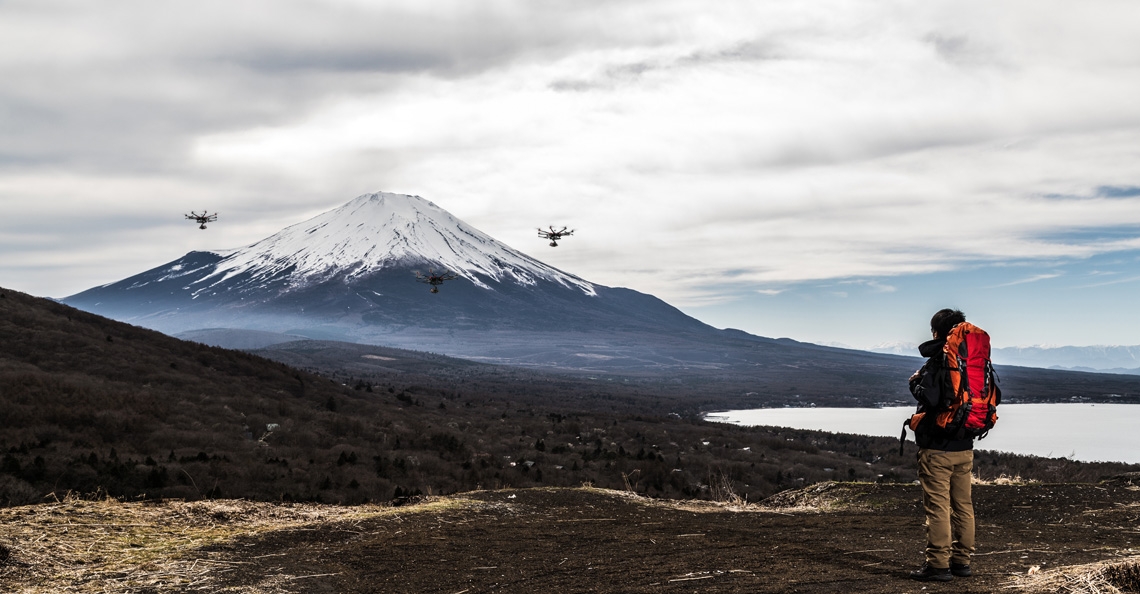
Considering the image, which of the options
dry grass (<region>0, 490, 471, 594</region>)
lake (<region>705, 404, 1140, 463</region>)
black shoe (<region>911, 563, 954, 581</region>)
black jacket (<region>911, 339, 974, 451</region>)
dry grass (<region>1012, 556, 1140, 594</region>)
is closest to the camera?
dry grass (<region>1012, 556, 1140, 594</region>)

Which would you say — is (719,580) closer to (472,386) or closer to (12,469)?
(12,469)

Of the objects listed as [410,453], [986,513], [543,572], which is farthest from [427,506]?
[410,453]

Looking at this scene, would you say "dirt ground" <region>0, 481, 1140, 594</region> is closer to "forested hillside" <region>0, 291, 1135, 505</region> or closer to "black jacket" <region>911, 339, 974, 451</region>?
"black jacket" <region>911, 339, 974, 451</region>

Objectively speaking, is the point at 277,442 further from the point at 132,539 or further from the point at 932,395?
the point at 932,395

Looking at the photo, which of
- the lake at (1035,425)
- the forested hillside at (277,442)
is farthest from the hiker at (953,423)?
the lake at (1035,425)

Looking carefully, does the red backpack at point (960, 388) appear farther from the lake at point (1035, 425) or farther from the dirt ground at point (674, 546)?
the lake at point (1035, 425)

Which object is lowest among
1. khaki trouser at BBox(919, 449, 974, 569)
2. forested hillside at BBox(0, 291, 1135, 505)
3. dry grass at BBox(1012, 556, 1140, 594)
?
forested hillside at BBox(0, 291, 1135, 505)

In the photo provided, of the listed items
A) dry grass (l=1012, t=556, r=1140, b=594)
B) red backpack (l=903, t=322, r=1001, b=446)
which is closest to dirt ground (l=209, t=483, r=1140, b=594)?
dry grass (l=1012, t=556, r=1140, b=594)

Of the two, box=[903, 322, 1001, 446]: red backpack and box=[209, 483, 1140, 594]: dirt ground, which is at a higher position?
box=[903, 322, 1001, 446]: red backpack
